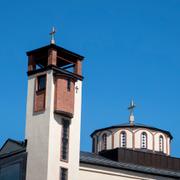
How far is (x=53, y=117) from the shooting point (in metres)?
41.1

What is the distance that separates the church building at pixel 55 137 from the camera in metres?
40.6

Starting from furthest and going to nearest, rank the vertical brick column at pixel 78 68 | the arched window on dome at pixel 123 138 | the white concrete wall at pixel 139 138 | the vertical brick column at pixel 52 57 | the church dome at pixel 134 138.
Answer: the arched window on dome at pixel 123 138 → the church dome at pixel 134 138 → the white concrete wall at pixel 139 138 → the vertical brick column at pixel 78 68 → the vertical brick column at pixel 52 57

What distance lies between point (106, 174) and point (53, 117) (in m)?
6.72

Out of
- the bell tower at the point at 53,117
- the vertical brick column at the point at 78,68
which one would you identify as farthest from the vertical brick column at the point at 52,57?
the vertical brick column at the point at 78,68

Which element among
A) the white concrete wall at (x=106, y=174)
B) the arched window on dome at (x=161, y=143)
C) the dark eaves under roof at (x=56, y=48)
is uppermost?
the dark eaves under roof at (x=56, y=48)

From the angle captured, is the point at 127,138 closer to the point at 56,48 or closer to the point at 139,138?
the point at 139,138

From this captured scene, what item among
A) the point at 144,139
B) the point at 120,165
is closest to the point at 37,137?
the point at 120,165

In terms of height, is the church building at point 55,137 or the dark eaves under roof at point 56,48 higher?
the dark eaves under roof at point 56,48

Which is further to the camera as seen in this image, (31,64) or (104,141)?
(104,141)

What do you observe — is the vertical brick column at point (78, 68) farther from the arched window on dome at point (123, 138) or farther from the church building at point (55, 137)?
the arched window on dome at point (123, 138)

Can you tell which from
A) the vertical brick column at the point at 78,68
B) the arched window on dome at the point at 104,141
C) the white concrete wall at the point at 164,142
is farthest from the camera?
the arched window on dome at the point at 104,141

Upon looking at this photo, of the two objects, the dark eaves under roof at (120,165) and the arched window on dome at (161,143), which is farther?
the arched window on dome at (161,143)

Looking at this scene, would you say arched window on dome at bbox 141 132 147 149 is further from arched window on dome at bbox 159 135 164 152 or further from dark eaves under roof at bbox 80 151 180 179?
dark eaves under roof at bbox 80 151 180 179

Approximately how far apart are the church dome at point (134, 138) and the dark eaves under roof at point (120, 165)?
231 inches
